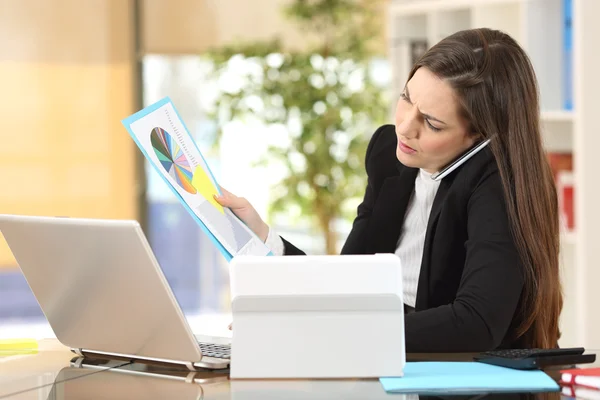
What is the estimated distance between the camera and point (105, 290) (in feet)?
4.85

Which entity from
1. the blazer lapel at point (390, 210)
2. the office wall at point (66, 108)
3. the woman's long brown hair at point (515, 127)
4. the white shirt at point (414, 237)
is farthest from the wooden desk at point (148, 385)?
the office wall at point (66, 108)

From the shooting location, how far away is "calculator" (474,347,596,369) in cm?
146

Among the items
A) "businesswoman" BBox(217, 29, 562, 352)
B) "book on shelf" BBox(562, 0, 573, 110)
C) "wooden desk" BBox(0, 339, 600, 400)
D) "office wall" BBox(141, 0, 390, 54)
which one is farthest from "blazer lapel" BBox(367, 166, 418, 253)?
"office wall" BBox(141, 0, 390, 54)

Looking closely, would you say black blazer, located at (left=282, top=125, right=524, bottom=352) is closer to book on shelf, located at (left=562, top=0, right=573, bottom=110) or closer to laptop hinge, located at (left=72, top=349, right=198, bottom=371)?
laptop hinge, located at (left=72, top=349, right=198, bottom=371)

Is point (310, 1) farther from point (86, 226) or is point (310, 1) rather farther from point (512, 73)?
point (86, 226)

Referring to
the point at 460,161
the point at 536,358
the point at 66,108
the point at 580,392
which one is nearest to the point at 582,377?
the point at 580,392

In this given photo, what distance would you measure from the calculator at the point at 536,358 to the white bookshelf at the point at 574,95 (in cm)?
145

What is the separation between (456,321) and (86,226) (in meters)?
0.69

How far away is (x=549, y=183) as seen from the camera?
6.08ft

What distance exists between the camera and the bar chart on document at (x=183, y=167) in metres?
1.59

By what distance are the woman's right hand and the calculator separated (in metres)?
0.58

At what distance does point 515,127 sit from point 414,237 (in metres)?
0.38

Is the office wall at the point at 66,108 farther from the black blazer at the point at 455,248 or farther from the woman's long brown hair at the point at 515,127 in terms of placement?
the woman's long brown hair at the point at 515,127

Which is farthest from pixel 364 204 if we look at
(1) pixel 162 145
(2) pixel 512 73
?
(1) pixel 162 145
